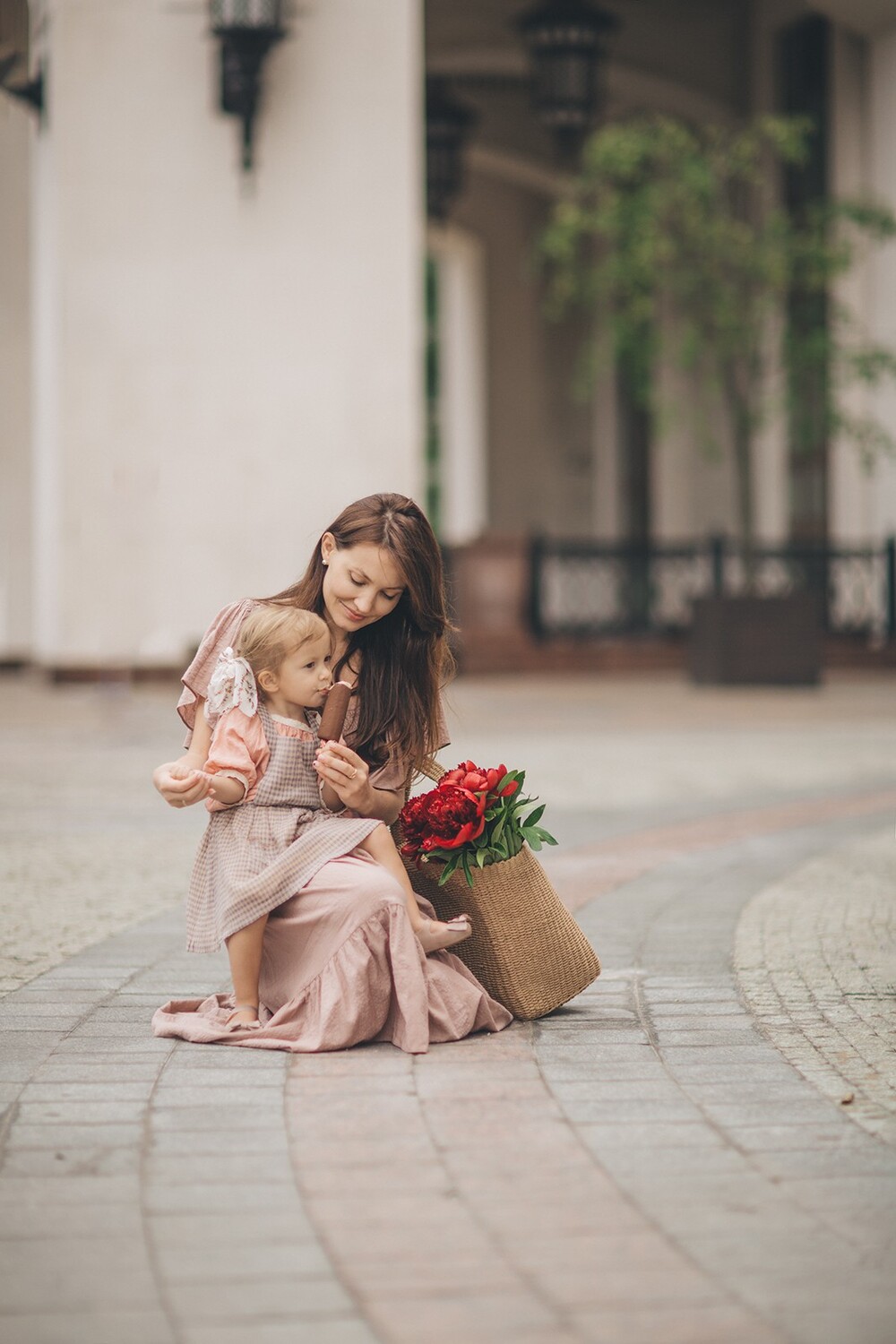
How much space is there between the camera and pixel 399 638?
3.97 meters

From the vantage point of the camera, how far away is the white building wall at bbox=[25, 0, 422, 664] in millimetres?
13836

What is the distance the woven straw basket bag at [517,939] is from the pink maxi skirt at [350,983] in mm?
101

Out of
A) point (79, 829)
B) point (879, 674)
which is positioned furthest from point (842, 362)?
point (79, 829)

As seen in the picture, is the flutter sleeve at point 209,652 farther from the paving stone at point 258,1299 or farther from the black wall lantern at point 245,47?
the black wall lantern at point 245,47

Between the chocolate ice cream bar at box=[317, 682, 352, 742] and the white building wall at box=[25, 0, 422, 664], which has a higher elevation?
the white building wall at box=[25, 0, 422, 664]

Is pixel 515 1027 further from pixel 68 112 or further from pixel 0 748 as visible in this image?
pixel 68 112

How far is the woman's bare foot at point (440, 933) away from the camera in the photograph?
12.2 feet

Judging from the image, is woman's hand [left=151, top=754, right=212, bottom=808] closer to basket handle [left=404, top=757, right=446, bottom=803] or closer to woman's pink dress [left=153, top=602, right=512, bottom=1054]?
woman's pink dress [left=153, top=602, right=512, bottom=1054]

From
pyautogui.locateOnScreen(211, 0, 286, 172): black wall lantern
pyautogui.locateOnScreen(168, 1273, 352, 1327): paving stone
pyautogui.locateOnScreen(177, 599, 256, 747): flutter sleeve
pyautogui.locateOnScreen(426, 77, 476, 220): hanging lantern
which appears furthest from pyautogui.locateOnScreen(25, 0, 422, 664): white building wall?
pyautogui.locateOnScreen(168, 1273, 352, 1327): paving stone

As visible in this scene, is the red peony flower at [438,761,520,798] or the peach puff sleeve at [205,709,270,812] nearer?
the peach puff sleeve at [205,709,270,812]

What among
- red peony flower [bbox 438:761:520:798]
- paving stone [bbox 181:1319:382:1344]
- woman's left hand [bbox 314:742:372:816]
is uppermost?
woman's left hand [bbox 314:742:372:816]

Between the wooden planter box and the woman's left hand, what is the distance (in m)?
11.4

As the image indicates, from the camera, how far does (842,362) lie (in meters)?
16.7

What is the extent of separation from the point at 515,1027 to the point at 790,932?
1349mm
